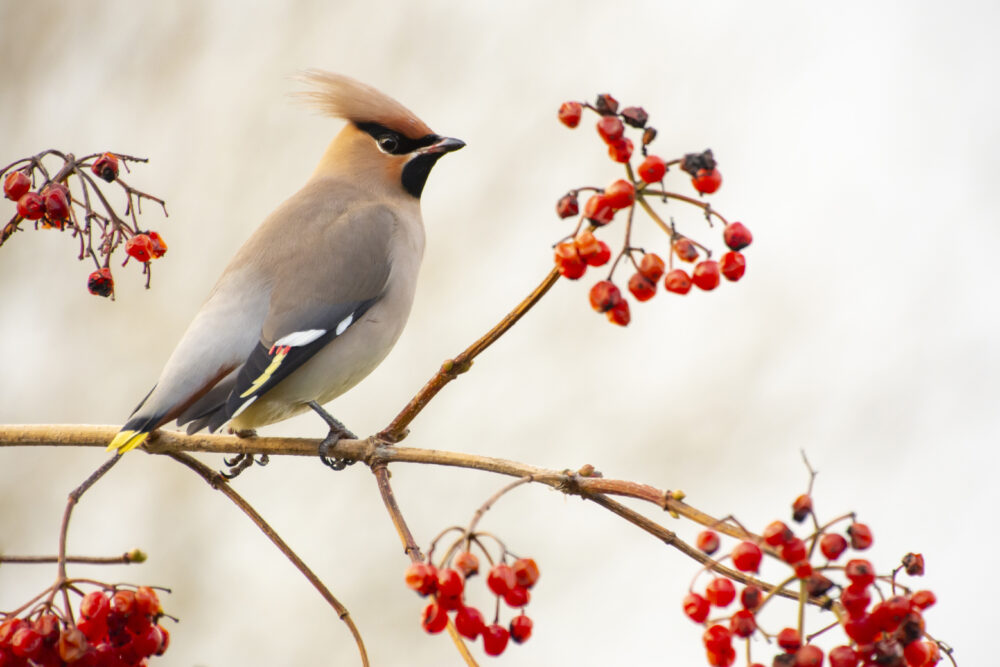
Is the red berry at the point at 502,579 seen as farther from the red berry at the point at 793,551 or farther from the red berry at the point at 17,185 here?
the red berry at the point at 17,185

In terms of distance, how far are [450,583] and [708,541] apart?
0.30 metres

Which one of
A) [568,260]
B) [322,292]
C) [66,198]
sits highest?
[322,292]

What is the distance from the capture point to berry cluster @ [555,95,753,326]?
1.32m

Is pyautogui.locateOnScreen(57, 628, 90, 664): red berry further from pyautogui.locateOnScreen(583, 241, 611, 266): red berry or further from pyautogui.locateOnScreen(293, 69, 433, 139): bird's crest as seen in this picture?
pyautogui.locateOnScreen(293, 69, 433, 139): bird's crest

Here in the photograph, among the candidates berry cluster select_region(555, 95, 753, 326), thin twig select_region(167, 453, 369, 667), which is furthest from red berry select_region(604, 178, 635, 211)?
thin twig select_region(167, 453, 369, 667)

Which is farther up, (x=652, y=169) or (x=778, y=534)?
(x=652, y=169)

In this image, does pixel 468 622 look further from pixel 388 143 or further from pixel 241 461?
pixel 388 143

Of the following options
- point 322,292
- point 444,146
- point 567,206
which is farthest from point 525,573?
point 444,146

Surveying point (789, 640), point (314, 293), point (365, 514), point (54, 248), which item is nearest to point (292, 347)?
point (314, 293)

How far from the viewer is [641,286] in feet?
4.75

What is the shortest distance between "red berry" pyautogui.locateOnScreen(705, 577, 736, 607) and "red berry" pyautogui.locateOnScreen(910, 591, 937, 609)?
21 centimetres

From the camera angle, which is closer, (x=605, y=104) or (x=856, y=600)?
(x=856, y=600)

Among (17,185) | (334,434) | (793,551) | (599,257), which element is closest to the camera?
(793,551)

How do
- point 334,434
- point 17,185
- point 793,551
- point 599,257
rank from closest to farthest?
point 793,551, point 599,257, point 17,185, point 334,434
